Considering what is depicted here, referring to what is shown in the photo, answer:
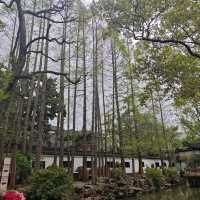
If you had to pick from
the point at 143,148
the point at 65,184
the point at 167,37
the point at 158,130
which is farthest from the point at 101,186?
the point at 158,130

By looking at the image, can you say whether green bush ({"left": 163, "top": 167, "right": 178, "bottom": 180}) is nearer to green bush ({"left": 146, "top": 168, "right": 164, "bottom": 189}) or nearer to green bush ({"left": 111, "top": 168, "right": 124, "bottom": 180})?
green bush ({"left": 146, "top": 168, "right": 164, "bottom": 189})

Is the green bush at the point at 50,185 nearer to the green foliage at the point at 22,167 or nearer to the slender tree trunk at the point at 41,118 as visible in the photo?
the slender tree trunk at the point at 41,118

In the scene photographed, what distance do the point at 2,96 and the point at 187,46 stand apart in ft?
15.0

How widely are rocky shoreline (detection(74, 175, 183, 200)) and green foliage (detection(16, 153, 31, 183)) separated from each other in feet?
8.40

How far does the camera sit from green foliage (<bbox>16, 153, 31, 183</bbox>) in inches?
577

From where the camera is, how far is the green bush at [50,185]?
11000 mm

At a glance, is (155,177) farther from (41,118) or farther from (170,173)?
(41,118)

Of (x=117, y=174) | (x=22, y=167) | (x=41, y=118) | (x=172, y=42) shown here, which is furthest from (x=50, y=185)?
(x=117, y=174)

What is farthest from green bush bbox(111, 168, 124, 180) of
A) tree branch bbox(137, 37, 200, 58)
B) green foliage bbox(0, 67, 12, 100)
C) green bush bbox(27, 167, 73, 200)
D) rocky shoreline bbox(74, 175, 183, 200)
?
tree branch bbox(137, 37, 200, 58)

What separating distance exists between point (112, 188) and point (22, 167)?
4.76 meters

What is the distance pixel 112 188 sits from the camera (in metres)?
15.7

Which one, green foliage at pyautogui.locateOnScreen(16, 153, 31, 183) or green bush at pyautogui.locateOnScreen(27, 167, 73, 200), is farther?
green foliage at pyautogui.locateOnScreen(16, 153, 31, 183)

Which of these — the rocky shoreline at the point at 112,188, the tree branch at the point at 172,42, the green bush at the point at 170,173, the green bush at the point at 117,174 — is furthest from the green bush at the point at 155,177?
the tree branch at the point at 172,42

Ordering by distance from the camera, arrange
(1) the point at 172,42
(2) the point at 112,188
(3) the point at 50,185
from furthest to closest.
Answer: (2) the point at 112,188 < (3) the point at 50,185 < (1) the point at 172,42
